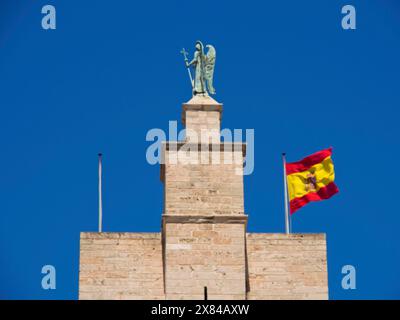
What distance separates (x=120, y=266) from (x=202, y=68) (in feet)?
31.6

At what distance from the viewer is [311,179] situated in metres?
64.3

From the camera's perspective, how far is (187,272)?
200 feet

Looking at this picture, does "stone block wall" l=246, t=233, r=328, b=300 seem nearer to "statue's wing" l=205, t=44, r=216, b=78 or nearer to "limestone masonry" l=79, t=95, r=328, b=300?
"limestone masonry" l=79, t=95, r=328, b=300

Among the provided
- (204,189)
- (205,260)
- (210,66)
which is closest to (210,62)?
(210,66)

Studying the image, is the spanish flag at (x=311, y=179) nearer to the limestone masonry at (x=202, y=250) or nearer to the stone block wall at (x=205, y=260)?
the limestone masonry at (x=202, y=250)

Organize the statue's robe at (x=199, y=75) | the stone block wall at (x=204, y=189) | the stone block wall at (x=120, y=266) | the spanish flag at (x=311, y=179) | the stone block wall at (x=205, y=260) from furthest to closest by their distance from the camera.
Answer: the statue's robe at (x=199, y=75)
the spanish flag at (x=311, y=179)
the stone block wall at (x=204, y=189)
the stone block wall at (x=120, y=266)
the stone block wall at (x=205, y=260)

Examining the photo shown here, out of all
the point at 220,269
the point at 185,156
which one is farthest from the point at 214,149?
the point at 220,269

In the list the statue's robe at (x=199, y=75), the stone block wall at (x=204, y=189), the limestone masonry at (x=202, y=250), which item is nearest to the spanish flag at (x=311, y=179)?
the limestone masonry at (x=202, y=250)

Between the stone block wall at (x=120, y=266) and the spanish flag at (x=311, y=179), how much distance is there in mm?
6303

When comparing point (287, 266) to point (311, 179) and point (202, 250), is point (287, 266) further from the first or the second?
point (311, 179)

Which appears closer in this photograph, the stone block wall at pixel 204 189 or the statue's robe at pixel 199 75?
the stone block wall at pixel 204 189

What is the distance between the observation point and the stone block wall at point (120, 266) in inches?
2419
